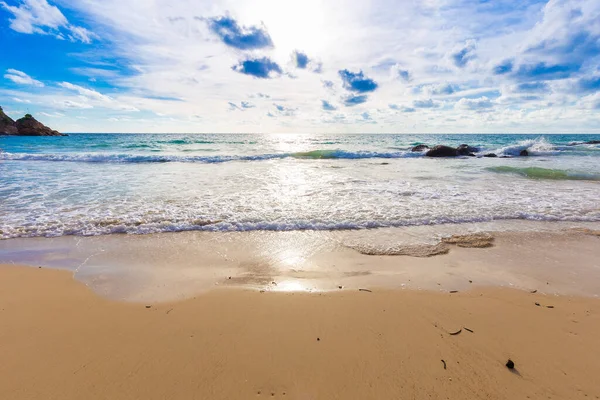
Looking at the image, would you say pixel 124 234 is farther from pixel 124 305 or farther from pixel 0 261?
pixel 124 305

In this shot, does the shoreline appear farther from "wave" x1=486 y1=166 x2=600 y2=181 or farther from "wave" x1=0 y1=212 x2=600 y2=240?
"wave" x1=486 y1=166 x2=600 y2=181

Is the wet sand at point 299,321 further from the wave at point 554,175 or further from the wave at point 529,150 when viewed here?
the wave at point 529,150

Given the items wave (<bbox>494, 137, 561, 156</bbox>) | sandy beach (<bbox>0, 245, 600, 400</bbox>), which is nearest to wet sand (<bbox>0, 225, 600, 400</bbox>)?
sandy beach (<bbox>0, 245, 600, 400</bbox>)

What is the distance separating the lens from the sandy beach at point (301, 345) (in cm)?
234

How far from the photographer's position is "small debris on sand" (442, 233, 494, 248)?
533 centimetres

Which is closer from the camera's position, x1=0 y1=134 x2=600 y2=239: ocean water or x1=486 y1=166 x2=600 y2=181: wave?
x1=0 y1=134 x2=600 y2=239: ocean water

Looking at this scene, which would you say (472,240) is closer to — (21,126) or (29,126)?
(29,126)

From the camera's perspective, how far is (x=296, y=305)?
11.3 feet

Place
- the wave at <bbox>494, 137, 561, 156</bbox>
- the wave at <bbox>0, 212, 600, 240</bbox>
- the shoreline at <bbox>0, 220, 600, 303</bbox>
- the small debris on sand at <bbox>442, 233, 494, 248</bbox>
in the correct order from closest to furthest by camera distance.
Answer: the shoreline at <bbox>0, 220, 600, 303</bbox>, the small debris on sand at <bbox>442, 233, 494, 248</bbox>, the wave at <bbox>0, 212, 600, 240</bbox>, the wave at <bbox>494, 137, 561, 156</bbox>

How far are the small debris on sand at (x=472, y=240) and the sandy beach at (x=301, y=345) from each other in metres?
1.58

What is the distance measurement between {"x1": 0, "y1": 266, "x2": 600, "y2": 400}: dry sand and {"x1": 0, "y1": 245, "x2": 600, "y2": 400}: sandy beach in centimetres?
1

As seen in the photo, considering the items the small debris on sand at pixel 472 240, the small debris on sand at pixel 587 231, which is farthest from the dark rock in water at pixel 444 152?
the small debris on sand at pixel 472 240

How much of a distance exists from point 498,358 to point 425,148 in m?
30.4

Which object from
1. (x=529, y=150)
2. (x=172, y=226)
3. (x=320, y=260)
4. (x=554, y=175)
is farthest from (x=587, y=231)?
(x=529, y=150)
